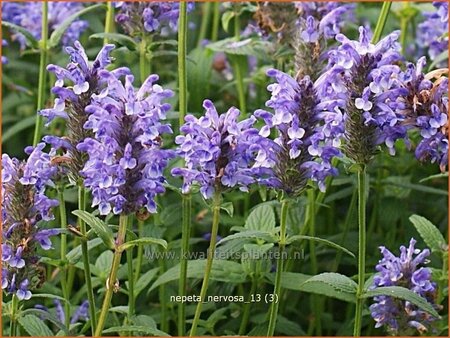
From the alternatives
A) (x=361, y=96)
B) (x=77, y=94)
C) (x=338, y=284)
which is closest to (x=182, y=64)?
(x=77, y=94)

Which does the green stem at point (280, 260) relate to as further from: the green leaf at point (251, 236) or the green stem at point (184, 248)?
the green stem at point (184, 248)

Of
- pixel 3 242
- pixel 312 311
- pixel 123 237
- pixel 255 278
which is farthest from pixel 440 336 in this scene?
pixel 3 242

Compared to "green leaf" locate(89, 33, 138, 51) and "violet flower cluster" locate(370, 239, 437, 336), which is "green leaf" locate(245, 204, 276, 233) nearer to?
"violet flower cluster" locate(370, 239, 437, 336)

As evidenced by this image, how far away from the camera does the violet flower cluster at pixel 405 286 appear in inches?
144

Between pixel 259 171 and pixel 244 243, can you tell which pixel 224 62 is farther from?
pixel 259 171

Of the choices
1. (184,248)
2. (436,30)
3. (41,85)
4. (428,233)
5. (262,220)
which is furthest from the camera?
(436,30)

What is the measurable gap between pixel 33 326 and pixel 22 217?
1.57ft

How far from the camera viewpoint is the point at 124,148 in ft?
10.3

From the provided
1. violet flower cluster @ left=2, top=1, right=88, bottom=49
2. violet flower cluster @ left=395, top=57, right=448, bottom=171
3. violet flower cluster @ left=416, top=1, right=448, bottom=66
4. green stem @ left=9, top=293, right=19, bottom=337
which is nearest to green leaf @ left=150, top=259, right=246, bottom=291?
green stem @ left=9, top=293, right=19, bottom=337

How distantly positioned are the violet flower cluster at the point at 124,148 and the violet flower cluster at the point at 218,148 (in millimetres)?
94

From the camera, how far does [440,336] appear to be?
4156 millimetres

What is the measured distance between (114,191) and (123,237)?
0.22 metres

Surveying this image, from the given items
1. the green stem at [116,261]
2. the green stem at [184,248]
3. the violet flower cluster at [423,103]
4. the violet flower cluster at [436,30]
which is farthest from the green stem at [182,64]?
the violet flower cluster at [436,30]

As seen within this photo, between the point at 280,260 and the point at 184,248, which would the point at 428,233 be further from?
the point at 184,248
